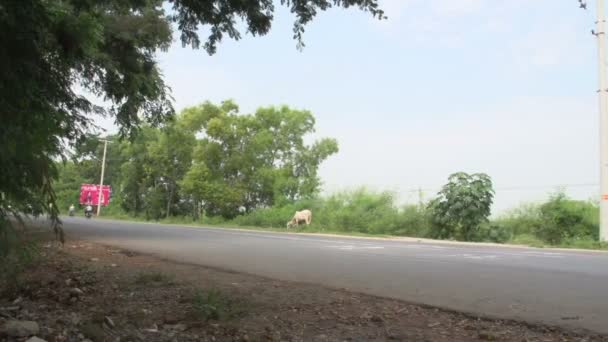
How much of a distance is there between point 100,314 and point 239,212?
3875 cm

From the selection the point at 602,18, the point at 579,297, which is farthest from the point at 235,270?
the point at 602,18

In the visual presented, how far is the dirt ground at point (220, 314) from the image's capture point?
5613 millimetres

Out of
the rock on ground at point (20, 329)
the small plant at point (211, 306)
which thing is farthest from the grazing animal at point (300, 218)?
the rock on ground at point (20, 329)

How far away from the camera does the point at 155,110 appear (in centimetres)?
1213

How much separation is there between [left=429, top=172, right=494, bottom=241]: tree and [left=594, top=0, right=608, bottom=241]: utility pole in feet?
17.3

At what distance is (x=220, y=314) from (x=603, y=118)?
2286 cm

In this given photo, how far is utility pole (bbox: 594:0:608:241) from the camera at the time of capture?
23844 millimetres

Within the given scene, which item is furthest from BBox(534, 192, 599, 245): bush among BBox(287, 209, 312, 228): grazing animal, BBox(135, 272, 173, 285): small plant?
BBox(135, 272, 173, 285): small plant

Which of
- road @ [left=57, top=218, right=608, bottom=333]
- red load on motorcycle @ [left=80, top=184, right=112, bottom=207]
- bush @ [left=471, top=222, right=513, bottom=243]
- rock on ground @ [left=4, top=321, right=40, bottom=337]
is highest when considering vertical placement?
red load on motorcycle @ [left=80, top=184, right=112, bottom=207]

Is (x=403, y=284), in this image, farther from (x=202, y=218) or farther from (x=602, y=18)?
(x=202, y=218)

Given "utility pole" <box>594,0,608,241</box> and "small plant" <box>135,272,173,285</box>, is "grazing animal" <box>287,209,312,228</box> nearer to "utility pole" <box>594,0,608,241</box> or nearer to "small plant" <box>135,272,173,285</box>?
"utility pole" <box>594,0,608,241</box>

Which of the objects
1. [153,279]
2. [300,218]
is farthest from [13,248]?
[300,218]

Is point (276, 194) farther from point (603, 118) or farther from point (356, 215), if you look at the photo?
point (603, 118)

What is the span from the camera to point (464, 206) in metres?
27.6
